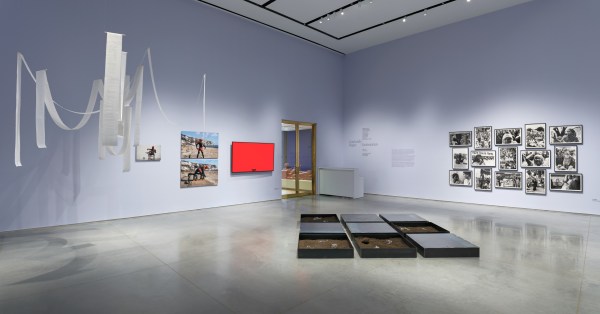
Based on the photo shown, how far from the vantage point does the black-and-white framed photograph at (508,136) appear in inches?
339

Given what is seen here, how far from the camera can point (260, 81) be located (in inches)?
384

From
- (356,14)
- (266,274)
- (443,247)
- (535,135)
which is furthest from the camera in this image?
(356,14)

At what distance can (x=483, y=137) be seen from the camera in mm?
9219

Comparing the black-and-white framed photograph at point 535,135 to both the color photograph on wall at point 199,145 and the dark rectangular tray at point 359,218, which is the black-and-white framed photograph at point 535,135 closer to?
the dark rectangular tray at point 359,218

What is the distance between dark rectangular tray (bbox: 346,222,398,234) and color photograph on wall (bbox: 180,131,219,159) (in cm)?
441

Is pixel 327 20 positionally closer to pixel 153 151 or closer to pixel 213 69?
pixel 213 69

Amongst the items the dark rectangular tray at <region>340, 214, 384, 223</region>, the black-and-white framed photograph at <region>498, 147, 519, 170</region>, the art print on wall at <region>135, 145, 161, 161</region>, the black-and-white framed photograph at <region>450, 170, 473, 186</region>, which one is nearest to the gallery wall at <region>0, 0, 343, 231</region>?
the art print on wall at <region>135, 145, 161, 161</region>

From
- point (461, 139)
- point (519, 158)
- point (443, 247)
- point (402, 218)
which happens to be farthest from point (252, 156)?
point (519, 158)

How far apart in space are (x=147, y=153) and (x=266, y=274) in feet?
16.5

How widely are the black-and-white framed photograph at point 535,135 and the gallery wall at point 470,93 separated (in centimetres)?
17

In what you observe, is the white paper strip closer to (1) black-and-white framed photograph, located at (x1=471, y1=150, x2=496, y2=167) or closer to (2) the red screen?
(2) the red screen

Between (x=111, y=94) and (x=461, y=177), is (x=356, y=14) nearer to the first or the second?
(x=461, y=177)

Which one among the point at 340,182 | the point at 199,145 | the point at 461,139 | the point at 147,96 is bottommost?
the point at 340,182

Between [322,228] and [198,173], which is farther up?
[198,173]
